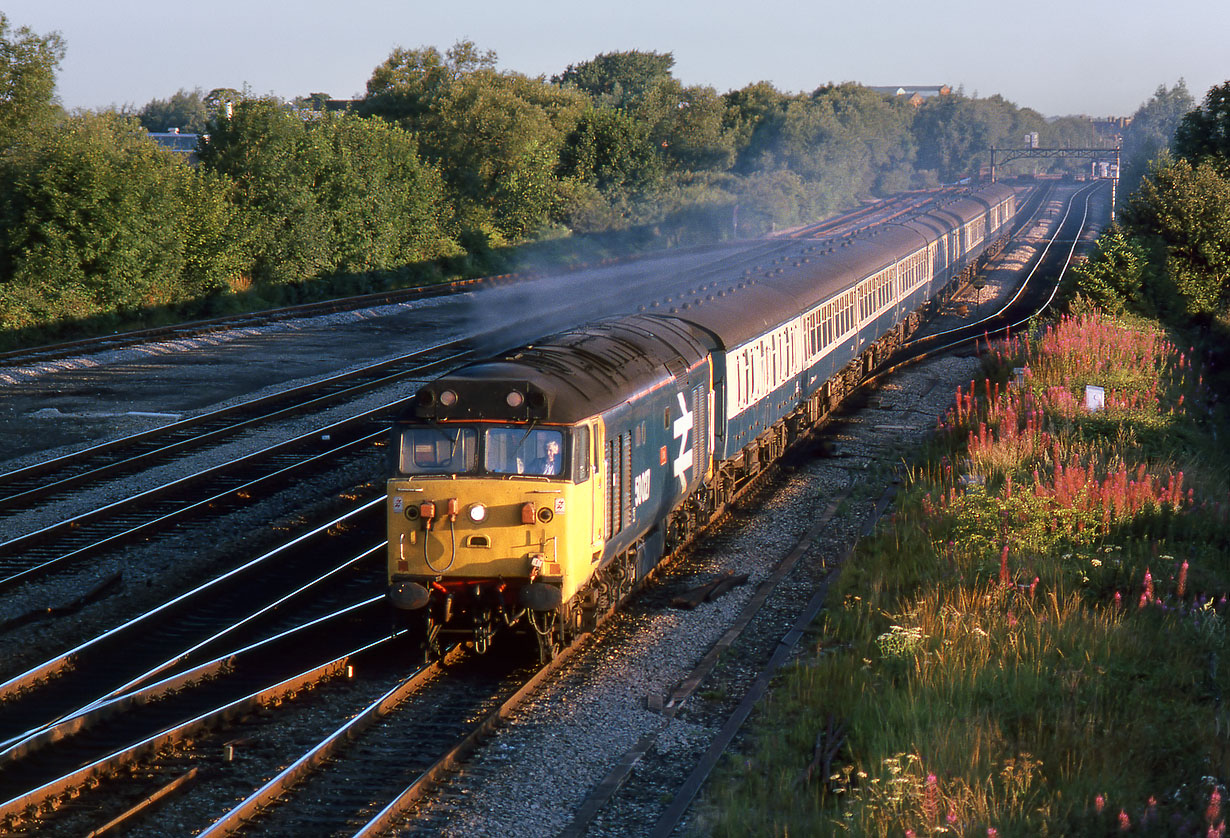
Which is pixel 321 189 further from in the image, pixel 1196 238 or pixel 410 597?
pixel 410 597

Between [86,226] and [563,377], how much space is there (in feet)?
96.2

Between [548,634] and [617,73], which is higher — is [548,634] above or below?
below

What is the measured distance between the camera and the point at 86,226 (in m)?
35.7

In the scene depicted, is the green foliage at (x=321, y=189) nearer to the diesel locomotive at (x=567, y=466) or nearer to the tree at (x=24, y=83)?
the tree at (x=24, y=83)

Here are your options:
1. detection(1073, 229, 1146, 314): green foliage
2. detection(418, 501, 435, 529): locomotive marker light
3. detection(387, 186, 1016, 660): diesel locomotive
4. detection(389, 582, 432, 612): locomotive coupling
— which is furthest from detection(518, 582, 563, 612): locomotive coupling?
detection(1073, 229, 1146, 314): green foliage

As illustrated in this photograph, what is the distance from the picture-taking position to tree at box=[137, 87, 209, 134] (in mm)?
136750

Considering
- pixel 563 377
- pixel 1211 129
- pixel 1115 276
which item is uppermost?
pixel 1211 129

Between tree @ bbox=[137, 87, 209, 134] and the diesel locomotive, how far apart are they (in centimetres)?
12393

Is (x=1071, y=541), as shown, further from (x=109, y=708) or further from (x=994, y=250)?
(x=994, y=250)

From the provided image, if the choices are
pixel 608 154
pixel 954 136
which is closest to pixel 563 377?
pixel 608 154

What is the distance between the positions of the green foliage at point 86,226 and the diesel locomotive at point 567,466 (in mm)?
24368

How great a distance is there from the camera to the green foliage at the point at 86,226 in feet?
114

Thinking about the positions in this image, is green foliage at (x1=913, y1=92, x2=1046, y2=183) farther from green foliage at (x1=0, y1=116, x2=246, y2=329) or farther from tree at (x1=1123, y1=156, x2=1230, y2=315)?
green foliage at (x1=0, y1=116, x2=246, y2=329)

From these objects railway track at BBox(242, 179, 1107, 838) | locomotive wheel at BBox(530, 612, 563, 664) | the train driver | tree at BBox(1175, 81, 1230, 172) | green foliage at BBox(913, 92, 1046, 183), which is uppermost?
green foliage at BBox(913, 92, 1046, 183)
